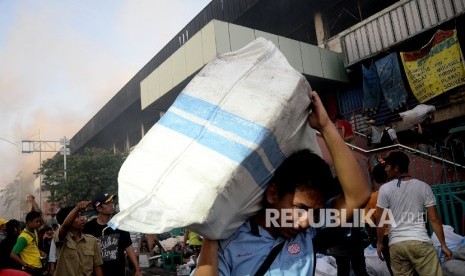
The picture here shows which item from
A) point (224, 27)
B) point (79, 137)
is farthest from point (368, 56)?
point (79, 137)

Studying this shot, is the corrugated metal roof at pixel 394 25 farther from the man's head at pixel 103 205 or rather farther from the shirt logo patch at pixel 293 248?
the shirt logo patch at pixel 293 248

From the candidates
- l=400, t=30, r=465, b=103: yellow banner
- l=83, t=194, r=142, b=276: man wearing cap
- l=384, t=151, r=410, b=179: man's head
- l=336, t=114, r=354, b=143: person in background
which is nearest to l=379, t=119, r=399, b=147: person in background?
l=336, t=114, r=354, b=143: person in background

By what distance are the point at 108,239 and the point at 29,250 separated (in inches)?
93.0

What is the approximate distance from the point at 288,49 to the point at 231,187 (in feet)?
34.2

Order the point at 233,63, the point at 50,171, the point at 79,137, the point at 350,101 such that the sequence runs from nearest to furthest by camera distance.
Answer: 1. the point at 233,63
2. the point at 350,101
3. the point at 50,171
4. the point at 79,137

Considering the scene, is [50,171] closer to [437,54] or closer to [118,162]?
[118,162]

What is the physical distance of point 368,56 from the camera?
10.9m

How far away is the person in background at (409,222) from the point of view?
3.59 m

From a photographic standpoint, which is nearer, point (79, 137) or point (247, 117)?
point (247, 117)

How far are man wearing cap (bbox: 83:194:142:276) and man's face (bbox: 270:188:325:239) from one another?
11.6 ft

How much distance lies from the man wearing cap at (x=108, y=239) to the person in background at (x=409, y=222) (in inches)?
123

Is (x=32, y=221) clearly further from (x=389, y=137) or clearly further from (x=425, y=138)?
(x=425, y=138)

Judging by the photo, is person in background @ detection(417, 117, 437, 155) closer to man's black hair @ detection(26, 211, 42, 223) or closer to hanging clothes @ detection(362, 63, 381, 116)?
hanging clothes @ detection(362, 63, 381, 116)

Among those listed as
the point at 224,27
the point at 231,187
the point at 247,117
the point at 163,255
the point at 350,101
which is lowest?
the point at 163,255
